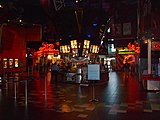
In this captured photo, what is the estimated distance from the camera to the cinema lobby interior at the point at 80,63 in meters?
9.31

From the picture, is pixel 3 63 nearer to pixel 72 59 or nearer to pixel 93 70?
pixel 72 59

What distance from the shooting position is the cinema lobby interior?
30.6ft

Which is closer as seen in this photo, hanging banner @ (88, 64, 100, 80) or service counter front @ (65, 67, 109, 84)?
hanging banner @ (88, 64, 100, 80)

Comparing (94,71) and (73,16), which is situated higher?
(73,16)

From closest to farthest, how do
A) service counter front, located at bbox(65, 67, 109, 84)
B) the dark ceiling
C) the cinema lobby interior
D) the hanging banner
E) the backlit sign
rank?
the cinema lobby interior → the hanging banner → the backlit sign → service counter front, located at bbox(65, 67, 109, 84) → the dark ceiling

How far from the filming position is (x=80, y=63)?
72.4ft

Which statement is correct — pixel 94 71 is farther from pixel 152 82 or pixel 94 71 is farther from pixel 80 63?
pixel 80 63

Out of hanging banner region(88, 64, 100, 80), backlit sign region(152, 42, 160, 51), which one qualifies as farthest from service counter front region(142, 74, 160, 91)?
hanging banner region(88, 64, 100, 80)

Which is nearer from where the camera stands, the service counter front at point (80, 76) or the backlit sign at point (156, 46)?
the backlit sign at point (156, 46)

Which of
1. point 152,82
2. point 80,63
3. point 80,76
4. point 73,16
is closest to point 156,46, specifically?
point 152,82

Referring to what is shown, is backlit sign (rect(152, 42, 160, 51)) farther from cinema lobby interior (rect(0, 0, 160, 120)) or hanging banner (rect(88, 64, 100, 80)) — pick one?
hanging banner (rect(88, 64, 100, 80))

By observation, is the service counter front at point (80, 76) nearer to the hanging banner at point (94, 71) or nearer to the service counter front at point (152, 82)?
the service counter front at point (152, 82)

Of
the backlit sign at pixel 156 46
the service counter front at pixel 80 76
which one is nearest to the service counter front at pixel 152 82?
the backlit sign at pixel 156 46

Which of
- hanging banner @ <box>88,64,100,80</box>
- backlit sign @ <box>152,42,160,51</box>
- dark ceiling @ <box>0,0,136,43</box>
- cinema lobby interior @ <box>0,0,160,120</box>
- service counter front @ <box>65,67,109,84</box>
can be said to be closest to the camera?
cinema lobby interior @ <box>0,0,160,120</box>
